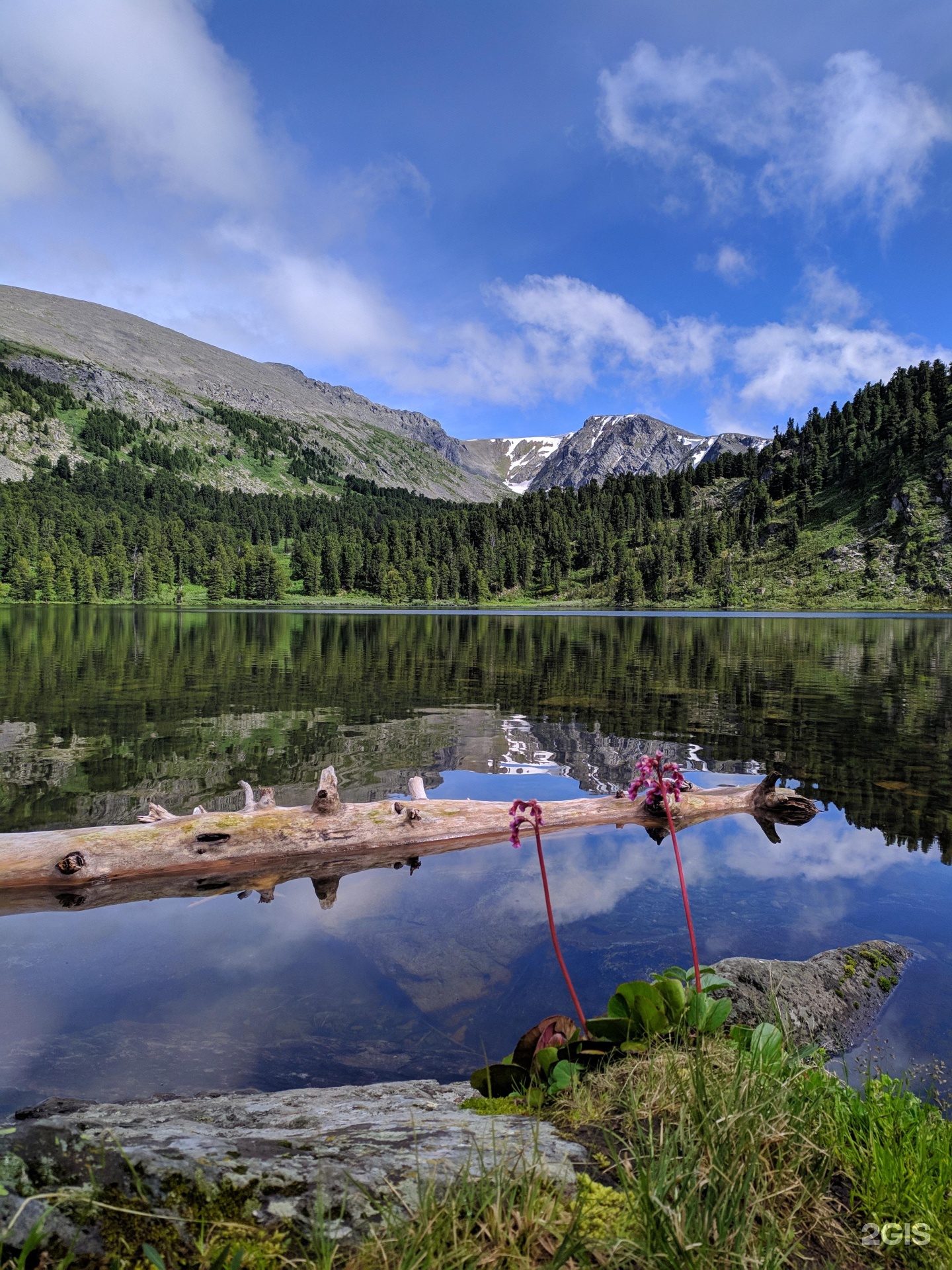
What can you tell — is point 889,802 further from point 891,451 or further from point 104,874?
point 891,451

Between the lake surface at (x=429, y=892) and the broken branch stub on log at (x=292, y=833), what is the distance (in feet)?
1.44

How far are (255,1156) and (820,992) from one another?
18.6 ft

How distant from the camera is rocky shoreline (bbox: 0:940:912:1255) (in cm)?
232

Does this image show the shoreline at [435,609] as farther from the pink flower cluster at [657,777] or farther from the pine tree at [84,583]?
the pink flower cluster at [657,777]

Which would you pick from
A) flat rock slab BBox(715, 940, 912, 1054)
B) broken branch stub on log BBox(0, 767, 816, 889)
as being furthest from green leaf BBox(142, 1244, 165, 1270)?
broken branch stub on log BBox(0, 767, 816, 889)

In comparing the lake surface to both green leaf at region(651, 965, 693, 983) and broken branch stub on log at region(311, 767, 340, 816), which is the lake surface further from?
green leaf at region(651, 965, 693, 983)

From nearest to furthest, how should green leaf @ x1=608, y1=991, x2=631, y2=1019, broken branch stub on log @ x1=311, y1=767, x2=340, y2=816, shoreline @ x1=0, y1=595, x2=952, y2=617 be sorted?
green leaf @ x1=608, y1=991, x2=631, y2=1019
broken branch stub on log @ x1=311, y1=767, x2=340, y2=816
shoreline @ x1=0, y1=595, x2=952, y2=617

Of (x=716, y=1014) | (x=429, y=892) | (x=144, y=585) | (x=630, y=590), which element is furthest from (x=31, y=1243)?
(x=144, y=585)

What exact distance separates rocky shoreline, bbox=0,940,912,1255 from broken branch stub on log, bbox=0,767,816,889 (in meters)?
5.06

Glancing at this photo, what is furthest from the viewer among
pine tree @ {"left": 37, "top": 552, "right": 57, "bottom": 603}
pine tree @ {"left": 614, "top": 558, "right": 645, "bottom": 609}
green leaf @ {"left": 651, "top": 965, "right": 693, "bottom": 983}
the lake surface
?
pine tree @ {"left": 614, "top": 558, "right": 645, "bottom": 609}

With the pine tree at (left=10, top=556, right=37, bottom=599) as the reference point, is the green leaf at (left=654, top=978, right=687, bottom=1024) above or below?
below

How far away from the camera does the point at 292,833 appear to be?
9.77 metres

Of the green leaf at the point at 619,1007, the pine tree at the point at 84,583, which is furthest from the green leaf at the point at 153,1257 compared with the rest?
the pine tree at the point at 84,583

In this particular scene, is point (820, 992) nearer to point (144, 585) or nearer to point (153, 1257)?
point (153, 1257)
